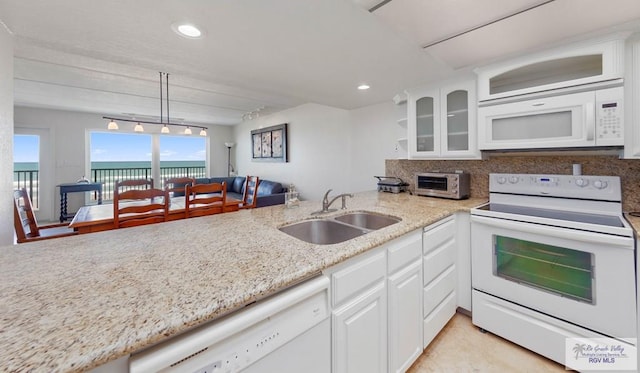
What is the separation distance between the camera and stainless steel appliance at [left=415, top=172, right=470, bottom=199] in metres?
2.29

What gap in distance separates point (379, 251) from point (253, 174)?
5.65 m

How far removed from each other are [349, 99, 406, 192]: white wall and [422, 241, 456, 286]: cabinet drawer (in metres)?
1.44

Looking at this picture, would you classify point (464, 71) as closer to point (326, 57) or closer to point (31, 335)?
point (326, 57)

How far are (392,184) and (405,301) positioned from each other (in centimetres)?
164

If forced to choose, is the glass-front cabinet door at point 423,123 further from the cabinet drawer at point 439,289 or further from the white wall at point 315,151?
the white wall at point 315,151

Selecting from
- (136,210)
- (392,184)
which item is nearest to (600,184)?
(392,184)

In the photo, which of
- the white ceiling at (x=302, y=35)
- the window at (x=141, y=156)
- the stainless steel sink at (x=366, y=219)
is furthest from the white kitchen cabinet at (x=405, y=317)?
the window at (x=141, y=156)

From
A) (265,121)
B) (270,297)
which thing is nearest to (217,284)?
(270,297)

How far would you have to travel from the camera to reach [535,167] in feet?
6.81

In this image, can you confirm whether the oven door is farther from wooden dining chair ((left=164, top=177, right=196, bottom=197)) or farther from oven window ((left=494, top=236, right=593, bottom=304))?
wooden dining chair ((left=164, top=177, right=196, bottom=197))

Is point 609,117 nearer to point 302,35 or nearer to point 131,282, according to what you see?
point 302,35

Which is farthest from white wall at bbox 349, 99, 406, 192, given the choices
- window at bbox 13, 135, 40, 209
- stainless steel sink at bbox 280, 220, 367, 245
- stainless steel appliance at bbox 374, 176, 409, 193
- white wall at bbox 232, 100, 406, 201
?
window at bbox 13, 135, 40, 209

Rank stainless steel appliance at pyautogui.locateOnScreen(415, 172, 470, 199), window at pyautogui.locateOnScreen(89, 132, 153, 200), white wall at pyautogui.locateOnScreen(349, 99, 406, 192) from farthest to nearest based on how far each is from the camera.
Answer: window at pyautogui.locateOnScreen(89, 132, 153, 200) < white wall at pyautogui.locateOnScreen(349, 99, 406, 192) < stainless steel appliance at pyautogui.locateOnScreen(415, 172, 470, 199)

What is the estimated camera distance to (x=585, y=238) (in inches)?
57.3
